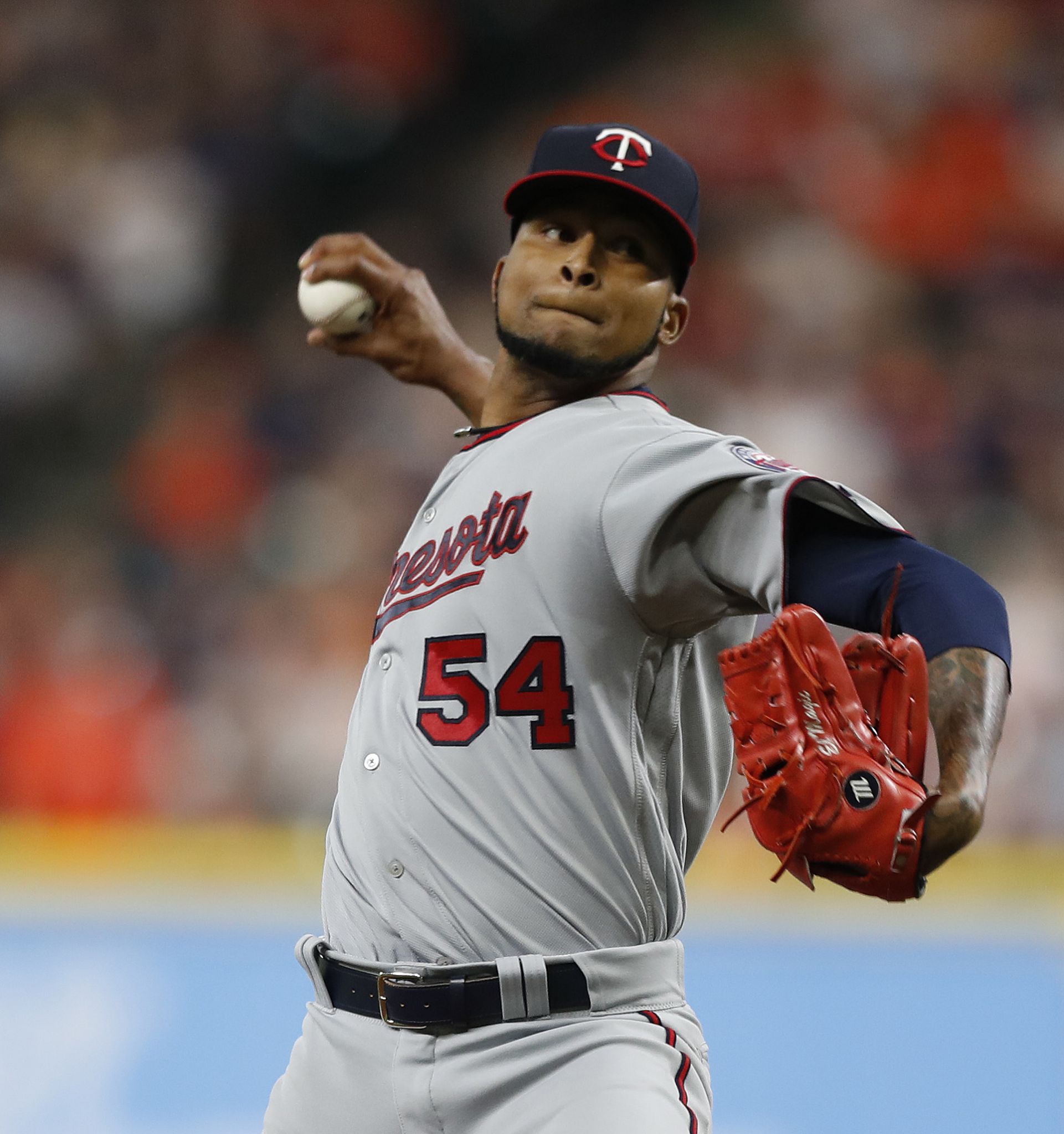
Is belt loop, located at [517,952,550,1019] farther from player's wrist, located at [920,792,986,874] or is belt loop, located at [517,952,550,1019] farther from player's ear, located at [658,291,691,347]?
player's ear, located at [658,291,691,347]

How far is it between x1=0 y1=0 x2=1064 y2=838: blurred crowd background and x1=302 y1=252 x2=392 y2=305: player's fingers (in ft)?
9.89

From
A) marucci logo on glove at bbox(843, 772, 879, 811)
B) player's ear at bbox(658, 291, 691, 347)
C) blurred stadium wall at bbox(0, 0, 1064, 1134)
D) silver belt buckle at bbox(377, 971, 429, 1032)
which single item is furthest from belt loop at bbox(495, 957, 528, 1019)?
blurred stadium wall at bbox(0, 0, 1064, 1134)

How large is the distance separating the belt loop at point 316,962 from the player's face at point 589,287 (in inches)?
33.5

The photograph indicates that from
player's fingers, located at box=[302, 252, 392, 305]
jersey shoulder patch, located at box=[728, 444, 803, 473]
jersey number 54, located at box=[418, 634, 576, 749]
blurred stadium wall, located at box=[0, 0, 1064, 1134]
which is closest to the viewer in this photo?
jersey shoulder patch, located at box=[728, 444, 803, 473]

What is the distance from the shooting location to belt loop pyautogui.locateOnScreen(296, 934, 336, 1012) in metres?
1.97

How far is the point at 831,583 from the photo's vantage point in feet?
5.05

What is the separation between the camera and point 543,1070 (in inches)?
68.9

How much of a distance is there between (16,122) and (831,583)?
22.6 ft

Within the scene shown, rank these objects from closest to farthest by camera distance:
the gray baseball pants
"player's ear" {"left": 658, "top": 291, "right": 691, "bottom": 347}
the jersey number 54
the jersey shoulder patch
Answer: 1. the jersey shoulder patch
2. the gray baseball pants
3. the jersey number 54
4. "player's ear" {"left": 658, "top": 291, "right": 691, "bottom": 347}

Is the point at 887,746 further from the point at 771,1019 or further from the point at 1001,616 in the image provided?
the point at 771,1019

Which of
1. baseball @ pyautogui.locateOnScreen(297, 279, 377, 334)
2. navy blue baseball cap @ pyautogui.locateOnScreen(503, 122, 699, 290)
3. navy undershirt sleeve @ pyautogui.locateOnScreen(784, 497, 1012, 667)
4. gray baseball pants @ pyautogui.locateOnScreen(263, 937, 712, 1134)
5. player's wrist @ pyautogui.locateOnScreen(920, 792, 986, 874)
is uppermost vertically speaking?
navy blue baseball cap @ pyautogui.locateOnScreen(503, 122, 699, 290)

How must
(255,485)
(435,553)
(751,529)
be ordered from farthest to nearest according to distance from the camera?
1. (255,485)
2. (435,553)
3. (751,529)

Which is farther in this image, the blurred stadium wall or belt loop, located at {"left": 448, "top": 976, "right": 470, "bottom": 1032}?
the blurred stadium wall

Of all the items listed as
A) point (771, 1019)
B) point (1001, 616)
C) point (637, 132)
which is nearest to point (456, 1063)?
point (1001, 616)
